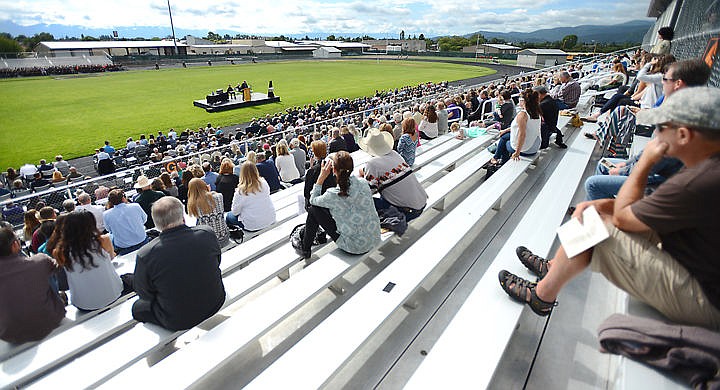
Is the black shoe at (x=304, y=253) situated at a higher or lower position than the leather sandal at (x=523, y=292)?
lower

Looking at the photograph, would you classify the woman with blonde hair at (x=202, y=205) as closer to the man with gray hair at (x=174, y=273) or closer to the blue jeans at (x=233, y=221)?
the blue jeans at (x=233, y=221)

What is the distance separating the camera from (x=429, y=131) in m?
8.12

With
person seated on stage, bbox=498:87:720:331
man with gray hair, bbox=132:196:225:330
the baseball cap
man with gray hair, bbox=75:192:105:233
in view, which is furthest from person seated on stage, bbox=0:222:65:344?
the baseball cap

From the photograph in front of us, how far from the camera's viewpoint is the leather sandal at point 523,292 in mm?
2033

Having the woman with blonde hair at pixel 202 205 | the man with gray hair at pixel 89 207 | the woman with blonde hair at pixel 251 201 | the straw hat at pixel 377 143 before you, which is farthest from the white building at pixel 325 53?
the straw hat at pixel 377 143

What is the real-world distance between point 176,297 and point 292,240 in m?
1.24

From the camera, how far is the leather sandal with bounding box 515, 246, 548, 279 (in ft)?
7.91

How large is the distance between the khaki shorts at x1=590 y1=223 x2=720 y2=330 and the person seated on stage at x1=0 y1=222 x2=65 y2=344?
3.62 m

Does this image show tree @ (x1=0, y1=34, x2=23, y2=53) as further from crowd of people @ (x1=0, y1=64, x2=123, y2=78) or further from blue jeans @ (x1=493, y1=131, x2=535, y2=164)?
blue jeans @ (x1=493, y1=131, x2=535, y2=164)

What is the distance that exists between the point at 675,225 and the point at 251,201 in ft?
12.5

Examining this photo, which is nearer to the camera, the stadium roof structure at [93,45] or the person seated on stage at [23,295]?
the person seated on stage at [23,295]

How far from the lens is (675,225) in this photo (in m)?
1.44

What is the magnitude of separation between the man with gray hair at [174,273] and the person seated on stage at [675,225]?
2.29 meters

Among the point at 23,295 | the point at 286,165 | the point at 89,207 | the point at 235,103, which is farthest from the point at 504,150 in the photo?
the point at 235,103
